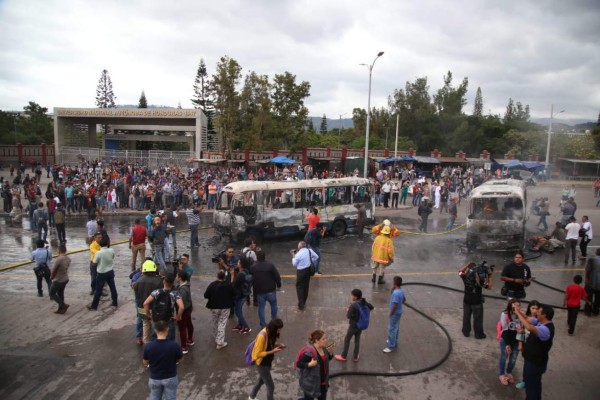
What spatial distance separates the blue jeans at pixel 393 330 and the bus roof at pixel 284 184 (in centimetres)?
870

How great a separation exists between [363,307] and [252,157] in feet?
115

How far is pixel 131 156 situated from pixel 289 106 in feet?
54.7

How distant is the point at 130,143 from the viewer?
173ft

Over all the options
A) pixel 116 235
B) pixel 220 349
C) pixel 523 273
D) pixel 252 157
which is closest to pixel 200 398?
pixel 220 349

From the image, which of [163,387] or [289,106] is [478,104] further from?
[163,387]

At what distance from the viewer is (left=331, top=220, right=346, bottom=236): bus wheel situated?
55.7 feet

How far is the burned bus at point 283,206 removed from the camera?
593 inches

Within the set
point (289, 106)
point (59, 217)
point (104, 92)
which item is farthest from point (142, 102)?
point (59, 217)

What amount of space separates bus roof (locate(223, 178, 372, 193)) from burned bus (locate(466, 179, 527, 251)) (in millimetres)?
4422

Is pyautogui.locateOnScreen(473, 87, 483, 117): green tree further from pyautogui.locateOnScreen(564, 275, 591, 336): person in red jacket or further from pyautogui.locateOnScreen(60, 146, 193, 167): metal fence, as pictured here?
pyautogui.locateOnScreen(564, 275, 591, 336): person in red jacket

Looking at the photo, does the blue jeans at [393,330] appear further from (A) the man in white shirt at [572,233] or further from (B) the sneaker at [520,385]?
(A) the man in white shirt at [572,233]

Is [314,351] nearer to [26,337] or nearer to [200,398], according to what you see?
[200,398]

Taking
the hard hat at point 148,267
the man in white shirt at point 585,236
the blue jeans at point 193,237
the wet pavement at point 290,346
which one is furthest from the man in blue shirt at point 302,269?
the man in white shirt at point 585,236

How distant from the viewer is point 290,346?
766 centimetres
